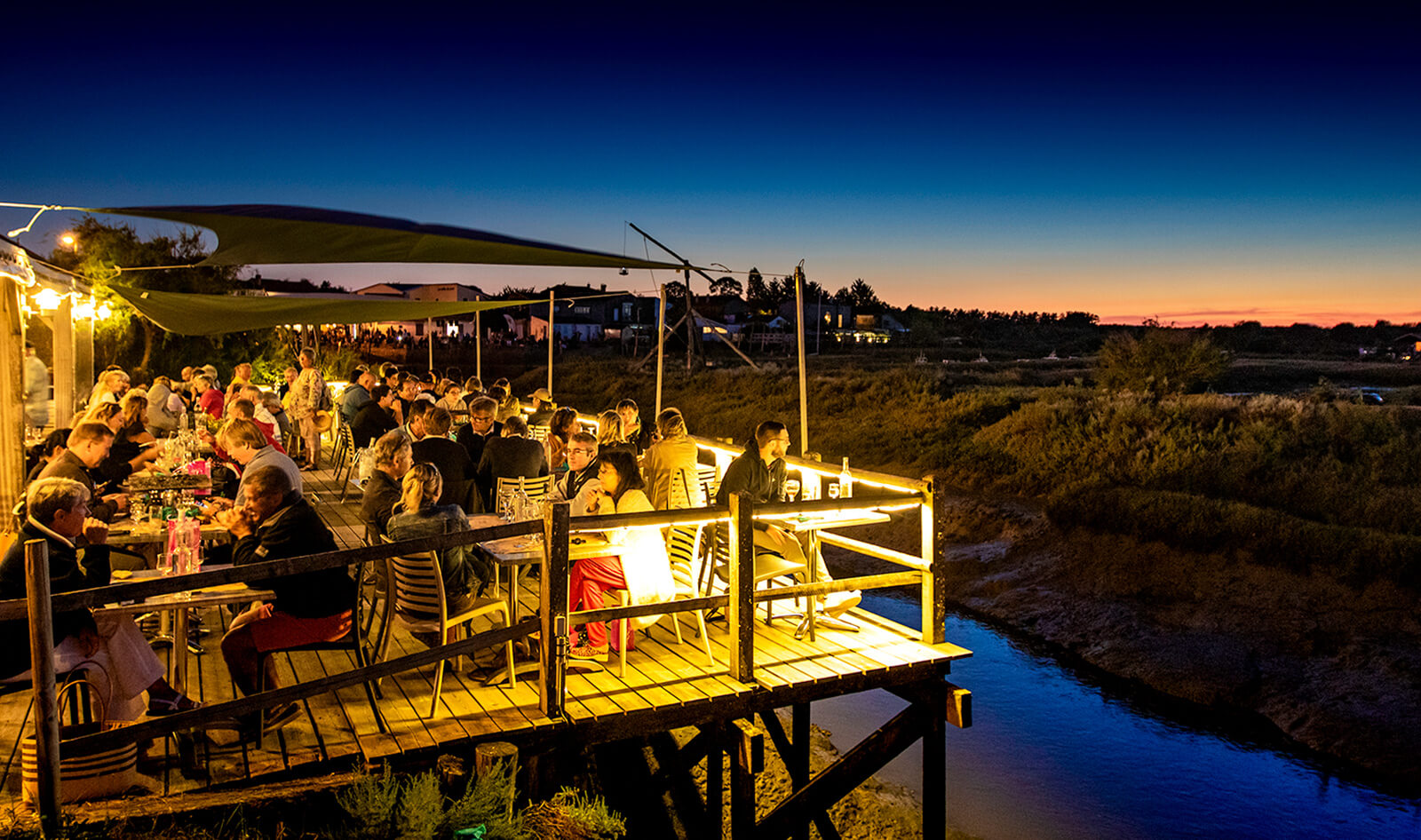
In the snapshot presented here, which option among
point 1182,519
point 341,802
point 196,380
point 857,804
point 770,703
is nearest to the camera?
point 341,802

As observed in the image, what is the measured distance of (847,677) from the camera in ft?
18.8

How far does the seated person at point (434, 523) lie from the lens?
5152 millimetres

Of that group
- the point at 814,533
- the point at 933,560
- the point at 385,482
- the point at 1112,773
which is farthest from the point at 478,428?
the point at 1112,773

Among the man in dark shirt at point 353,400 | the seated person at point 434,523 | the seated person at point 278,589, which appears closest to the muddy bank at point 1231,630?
the man in dark shirt at point 353,400

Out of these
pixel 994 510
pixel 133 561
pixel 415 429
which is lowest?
pixel 994 510

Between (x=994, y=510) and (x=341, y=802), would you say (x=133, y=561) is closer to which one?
(x=341, y=802)

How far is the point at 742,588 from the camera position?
18.0 ft

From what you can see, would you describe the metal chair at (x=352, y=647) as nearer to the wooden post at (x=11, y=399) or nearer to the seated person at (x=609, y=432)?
the seated person at (x=609, y=432)

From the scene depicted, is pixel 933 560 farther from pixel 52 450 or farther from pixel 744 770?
pixel 52 450

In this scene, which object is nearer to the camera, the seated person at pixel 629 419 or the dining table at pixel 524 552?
the dining table at pixel 524 552

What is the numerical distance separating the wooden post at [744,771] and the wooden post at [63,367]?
12099mm

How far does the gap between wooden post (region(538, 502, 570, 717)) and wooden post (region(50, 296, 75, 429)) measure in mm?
12175

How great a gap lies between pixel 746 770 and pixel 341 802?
8.61 feet

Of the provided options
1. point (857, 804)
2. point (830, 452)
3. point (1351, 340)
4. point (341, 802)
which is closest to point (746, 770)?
point (341, 802)
